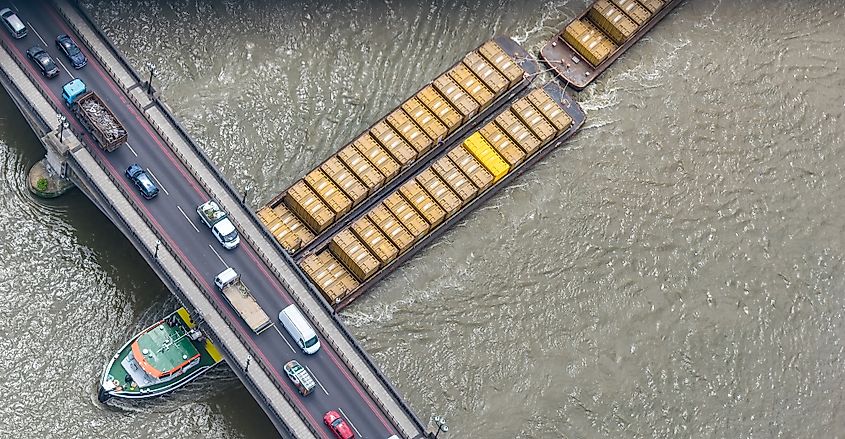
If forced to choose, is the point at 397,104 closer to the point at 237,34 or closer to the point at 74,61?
the point at 237,34

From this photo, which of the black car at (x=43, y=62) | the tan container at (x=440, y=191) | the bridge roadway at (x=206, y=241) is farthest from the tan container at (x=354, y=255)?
the black car at (x=43, y=62)

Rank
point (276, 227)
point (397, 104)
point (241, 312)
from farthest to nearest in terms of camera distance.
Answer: point (397, 104) → point (276, 227) → point (241, 312)

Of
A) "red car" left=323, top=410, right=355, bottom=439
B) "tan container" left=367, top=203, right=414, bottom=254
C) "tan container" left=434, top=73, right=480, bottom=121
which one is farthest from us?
"tan container" left=434, top=73, right=480, bottom=121

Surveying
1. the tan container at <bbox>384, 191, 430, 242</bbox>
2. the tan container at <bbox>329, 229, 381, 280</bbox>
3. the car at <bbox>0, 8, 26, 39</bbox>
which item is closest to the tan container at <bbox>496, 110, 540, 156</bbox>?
the tan container at <bbox>384, 191, 430, 242</bbox>

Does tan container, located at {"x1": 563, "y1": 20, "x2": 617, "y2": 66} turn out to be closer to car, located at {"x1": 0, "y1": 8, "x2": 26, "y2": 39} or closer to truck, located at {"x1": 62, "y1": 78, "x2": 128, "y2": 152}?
truck, located at {"x1": 62, "y1": 78, "x2": 128, "y2": 152}

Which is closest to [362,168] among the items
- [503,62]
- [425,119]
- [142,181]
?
[425,119]

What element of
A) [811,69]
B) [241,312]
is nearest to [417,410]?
[241,312]

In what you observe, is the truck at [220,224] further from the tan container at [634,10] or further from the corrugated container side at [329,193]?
the tan container at [634,10]
